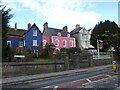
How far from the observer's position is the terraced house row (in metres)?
57.1

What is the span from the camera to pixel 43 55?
52.3 metres

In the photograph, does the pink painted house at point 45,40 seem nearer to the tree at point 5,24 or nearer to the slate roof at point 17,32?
the slate roof at point 17,32

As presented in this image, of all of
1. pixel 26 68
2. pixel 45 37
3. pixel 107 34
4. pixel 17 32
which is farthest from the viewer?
pixel 45 37

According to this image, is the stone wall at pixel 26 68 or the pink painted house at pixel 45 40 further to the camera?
the pink painted house at pixel 45 40

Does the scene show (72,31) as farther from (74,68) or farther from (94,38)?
(74,68)

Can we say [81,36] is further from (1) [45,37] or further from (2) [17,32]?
(2) [17,32]

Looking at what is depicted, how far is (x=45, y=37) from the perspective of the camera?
63.0 meters

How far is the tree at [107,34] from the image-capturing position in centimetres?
5341

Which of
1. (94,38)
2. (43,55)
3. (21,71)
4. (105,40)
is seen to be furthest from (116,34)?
Answer: (21,71)

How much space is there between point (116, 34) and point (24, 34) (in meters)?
21.1

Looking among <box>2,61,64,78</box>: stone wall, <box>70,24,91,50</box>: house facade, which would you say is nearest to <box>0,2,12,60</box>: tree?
<box>2,61,64,78</box>: stone wall

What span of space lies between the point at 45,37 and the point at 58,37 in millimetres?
4749

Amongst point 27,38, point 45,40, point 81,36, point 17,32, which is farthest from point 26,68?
point 81,36

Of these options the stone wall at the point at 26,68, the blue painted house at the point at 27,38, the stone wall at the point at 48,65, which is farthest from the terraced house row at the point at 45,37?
the stone wall at the point at 26,68
